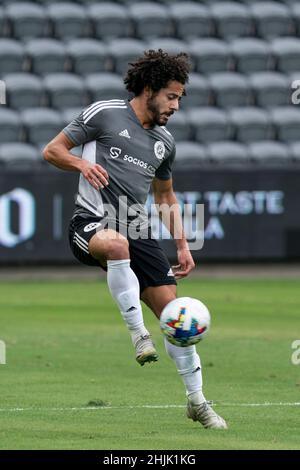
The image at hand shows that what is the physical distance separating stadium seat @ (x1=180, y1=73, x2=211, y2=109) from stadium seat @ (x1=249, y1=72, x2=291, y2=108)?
103 cm

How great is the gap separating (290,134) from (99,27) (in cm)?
486

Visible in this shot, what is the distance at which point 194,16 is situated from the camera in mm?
26250

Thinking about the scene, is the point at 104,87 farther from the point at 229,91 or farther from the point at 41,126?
the point at 229,91

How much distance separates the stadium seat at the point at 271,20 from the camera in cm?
2669

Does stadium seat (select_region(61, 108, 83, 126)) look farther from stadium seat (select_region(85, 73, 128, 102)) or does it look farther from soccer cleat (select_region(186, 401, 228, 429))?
soccer cleat (select_region(186, 401, 228, 429))

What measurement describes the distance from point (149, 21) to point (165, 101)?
18.5 meters

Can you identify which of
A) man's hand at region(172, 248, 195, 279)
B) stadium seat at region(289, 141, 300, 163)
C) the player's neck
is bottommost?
stadium seat at region(289, 141, 300, 163)

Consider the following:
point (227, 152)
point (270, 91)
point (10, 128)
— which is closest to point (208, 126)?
point (227, 152)

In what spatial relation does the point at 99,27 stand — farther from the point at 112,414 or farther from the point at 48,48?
the point at 112,414

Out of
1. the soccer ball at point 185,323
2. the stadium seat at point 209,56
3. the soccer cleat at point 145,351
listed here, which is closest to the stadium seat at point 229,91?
the stadium seat at point 209,56

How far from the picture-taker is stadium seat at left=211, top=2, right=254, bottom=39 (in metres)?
26.4

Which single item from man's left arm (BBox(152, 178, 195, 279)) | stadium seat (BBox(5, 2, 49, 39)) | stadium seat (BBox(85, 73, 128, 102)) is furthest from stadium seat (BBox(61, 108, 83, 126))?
man's left arm (BBox(152, 178, 195, 279))
